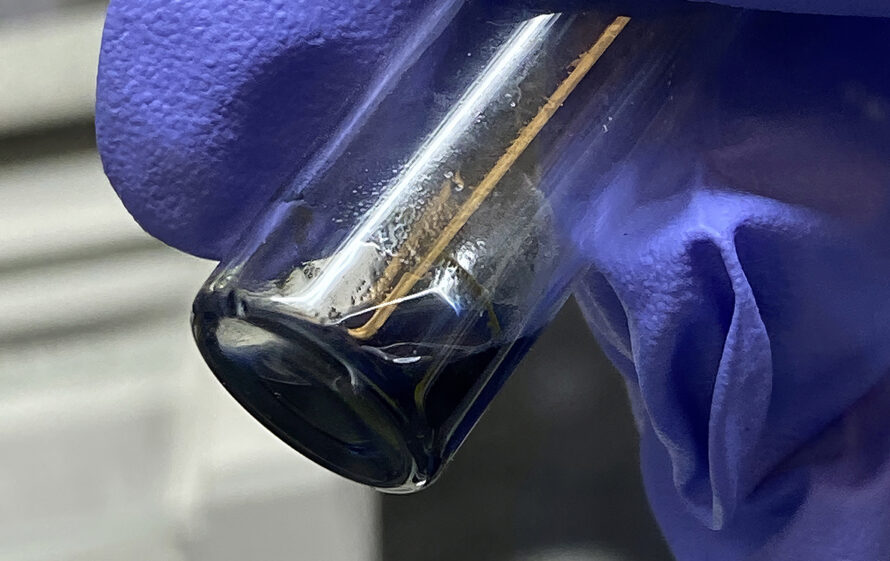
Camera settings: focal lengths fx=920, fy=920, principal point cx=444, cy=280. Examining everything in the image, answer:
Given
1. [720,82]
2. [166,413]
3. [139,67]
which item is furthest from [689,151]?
[166,413]

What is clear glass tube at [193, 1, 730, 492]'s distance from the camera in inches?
7.7

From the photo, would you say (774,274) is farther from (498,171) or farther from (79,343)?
(79,343)

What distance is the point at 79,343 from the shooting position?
63cm

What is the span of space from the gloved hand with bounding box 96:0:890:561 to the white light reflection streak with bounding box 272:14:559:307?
22mm

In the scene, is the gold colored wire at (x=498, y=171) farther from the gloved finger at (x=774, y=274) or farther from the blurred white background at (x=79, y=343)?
the blurred white background at (x=79, y=343)

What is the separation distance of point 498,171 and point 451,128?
0.01m

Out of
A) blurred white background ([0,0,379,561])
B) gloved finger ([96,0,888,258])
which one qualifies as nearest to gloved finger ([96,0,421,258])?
gloved finger ([96,0,888,258])

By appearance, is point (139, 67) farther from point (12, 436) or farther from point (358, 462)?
point (12, 436)

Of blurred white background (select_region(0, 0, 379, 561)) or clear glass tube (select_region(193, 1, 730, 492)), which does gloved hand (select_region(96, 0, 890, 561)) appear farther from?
blurred white background (select_region(0, 0, 379, 561))

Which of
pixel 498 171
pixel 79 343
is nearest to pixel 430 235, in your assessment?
pixel 498 171

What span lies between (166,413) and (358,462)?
16.7 inches

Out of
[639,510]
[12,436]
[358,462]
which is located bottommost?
[12,436]

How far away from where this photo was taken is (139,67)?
204 millimetres

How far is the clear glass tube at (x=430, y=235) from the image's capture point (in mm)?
196
